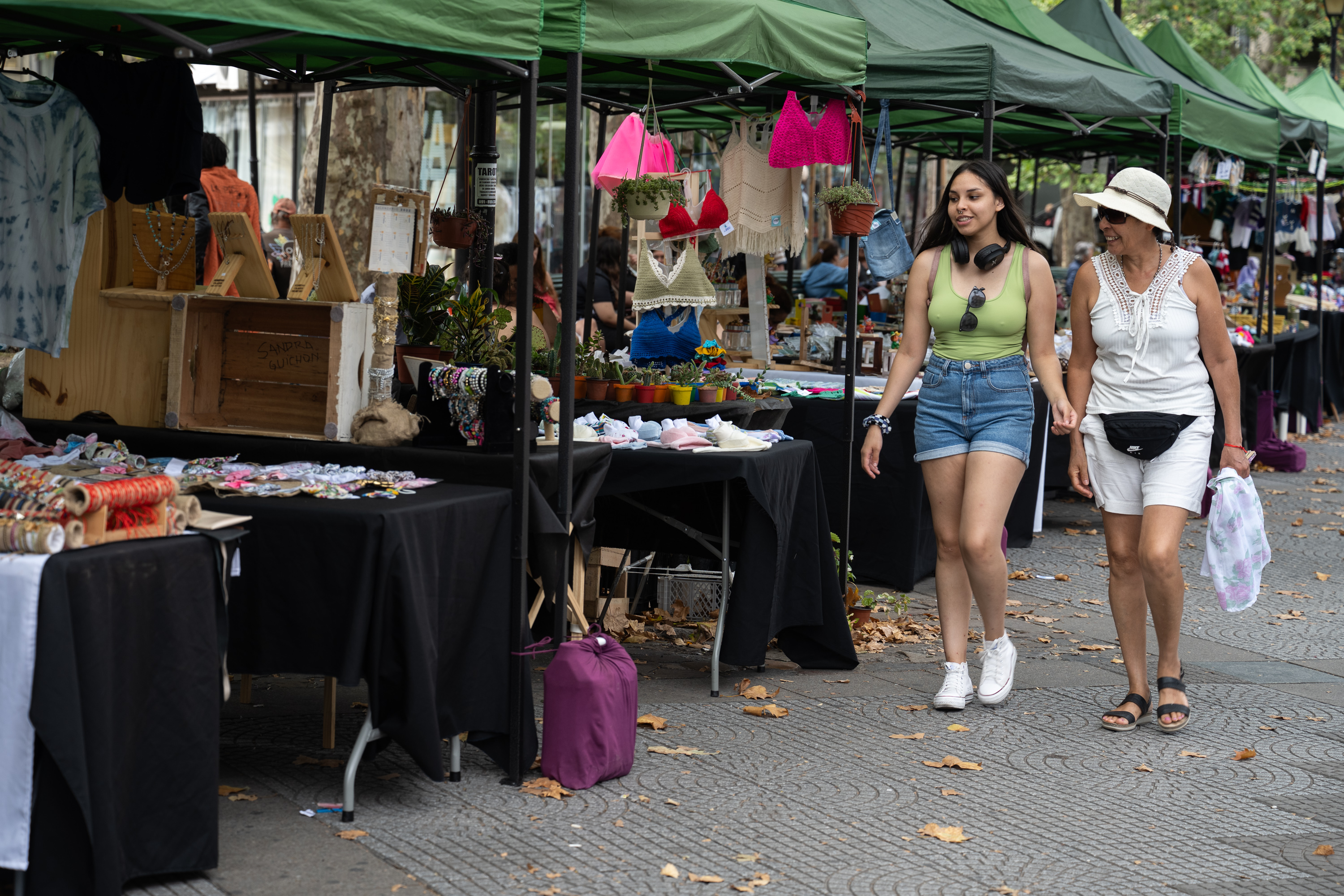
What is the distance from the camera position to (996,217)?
5.32 m

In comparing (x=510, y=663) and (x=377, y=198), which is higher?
(x=377, y=198)

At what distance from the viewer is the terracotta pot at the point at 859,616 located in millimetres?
6703

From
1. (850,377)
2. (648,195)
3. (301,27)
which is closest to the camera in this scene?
(301,27)

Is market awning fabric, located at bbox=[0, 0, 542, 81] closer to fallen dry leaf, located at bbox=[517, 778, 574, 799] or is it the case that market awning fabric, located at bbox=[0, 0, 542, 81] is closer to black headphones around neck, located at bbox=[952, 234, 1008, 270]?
black headphones around neck, located at bbox=[952, 234, 1008, 270]

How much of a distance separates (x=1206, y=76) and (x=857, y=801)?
478 inches

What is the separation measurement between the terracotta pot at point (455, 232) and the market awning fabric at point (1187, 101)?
5739mm

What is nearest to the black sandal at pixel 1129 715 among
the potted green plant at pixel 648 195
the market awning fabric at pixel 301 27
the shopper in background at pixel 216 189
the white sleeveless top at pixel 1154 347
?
the white sleeveless top at pixel 1154 347

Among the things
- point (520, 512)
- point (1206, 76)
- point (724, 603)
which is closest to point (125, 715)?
point (520, 512)

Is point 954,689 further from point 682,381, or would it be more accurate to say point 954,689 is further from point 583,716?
point 682,381

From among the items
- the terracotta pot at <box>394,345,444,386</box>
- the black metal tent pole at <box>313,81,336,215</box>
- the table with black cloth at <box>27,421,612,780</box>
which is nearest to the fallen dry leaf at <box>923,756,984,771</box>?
the table with black cloth at <box>27,421,612,780</box>

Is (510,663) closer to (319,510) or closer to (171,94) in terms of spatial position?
(319,510)

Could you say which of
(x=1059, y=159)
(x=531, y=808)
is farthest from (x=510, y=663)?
(x=1059, y=159)

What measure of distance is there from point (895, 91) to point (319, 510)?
482 centimetres

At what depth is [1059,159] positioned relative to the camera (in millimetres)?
14062
